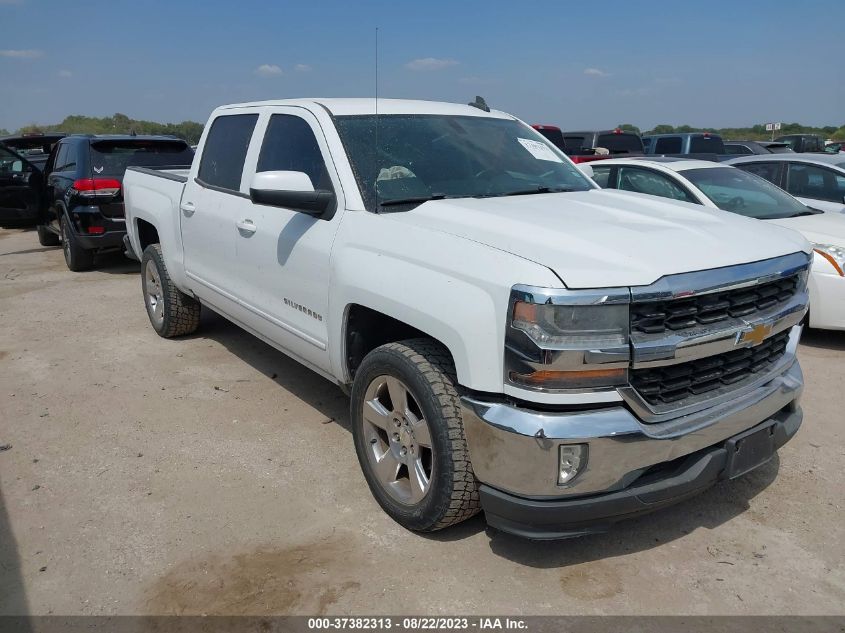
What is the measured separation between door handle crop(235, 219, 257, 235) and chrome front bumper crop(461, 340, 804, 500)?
2077 mm

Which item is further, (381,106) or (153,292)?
(153,292)

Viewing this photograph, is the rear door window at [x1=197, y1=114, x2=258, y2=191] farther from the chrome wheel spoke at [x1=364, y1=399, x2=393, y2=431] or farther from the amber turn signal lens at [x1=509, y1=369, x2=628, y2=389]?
the amber turn signal lens at [x1=509, y1=369, x2=628, y2=389]

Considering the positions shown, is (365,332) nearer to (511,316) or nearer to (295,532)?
(295,532)

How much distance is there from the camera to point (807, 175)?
793cm

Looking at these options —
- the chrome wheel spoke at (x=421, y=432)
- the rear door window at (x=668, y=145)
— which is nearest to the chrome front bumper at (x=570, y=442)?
the chrome wheel spoke at (x=421, y=432)

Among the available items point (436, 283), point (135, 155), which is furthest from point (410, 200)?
point (135, 155)

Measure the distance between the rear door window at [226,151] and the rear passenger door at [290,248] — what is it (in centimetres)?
21

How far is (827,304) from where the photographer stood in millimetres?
5668

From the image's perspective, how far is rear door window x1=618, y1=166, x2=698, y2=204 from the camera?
21.8 ft

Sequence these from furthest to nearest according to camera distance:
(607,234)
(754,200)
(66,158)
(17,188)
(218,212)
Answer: (17,188) < (66,158) < (754,200) < (218,212) < (607,234)

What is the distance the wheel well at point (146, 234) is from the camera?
21.0 feet

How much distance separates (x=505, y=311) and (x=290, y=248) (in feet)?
5.39

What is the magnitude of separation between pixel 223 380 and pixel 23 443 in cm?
139

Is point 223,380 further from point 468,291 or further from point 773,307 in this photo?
point 773,307
